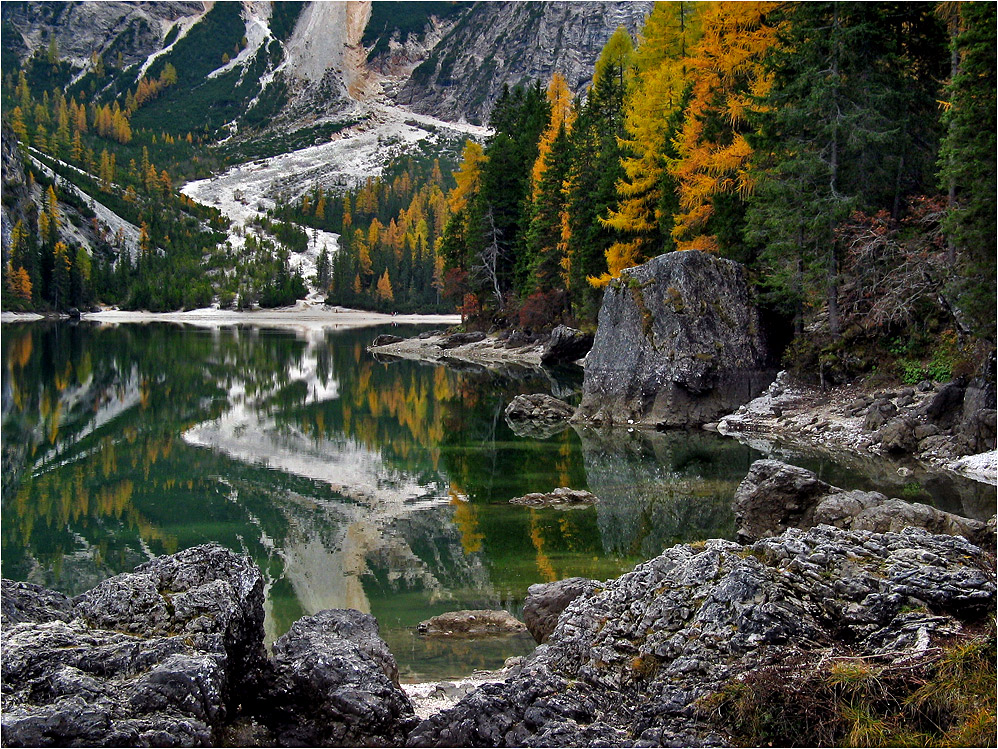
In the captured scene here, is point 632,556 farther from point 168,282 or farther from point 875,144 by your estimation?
point 168,282

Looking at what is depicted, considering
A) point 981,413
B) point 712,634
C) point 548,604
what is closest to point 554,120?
point 981,413

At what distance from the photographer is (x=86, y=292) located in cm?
11331

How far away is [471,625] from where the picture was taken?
930 cm

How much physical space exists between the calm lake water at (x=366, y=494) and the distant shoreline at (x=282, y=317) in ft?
254

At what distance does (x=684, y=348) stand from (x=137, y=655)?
20277 mm

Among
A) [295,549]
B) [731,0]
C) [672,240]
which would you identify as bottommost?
[295,549]

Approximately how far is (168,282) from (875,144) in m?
128

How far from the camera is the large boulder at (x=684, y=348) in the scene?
23.8 m

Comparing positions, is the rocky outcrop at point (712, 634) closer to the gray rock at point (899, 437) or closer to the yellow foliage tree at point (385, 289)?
the gray rock at point (899, 437)

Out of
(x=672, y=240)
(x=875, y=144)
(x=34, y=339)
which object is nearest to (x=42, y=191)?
(x=34, y=339)

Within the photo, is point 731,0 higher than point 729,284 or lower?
higher

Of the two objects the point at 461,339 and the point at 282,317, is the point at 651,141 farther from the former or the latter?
the point at 282,317

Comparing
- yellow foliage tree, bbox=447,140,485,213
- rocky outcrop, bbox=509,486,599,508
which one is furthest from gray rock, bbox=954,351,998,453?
yellow foliage tree, bbox=447,140,485,213

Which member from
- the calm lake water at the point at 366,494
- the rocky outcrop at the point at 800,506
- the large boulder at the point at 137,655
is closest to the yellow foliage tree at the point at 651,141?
the calm lake water at the point at 366,494
